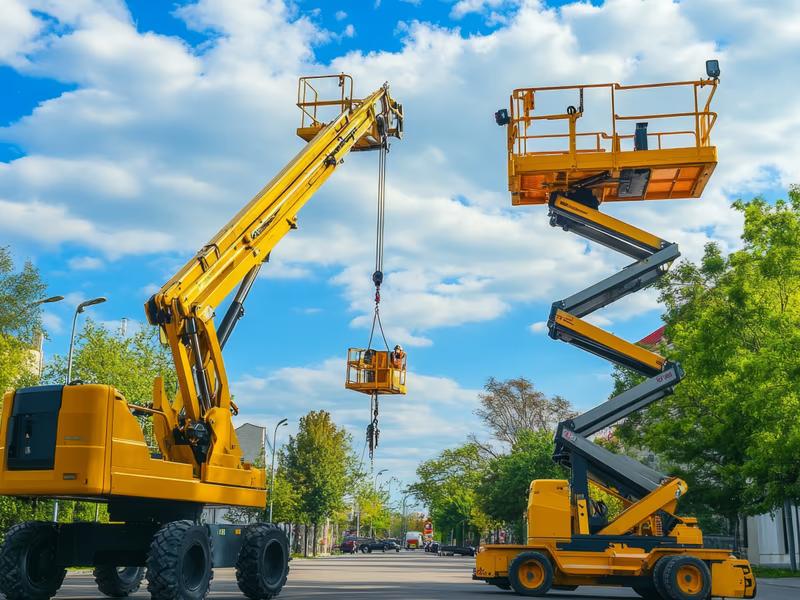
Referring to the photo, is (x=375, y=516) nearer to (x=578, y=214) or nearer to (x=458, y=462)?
(x=458, y=462)

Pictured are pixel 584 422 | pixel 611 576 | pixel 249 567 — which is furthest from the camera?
pixel 584 422

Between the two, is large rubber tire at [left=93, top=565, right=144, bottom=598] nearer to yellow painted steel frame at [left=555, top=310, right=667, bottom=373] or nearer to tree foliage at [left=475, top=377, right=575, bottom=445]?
yellow painted steel frame at [left=555, top=310, right=667, bottom=373]

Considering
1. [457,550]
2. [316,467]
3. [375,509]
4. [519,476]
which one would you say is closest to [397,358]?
[519,476]

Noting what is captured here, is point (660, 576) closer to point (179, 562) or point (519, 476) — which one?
point (179, 562)

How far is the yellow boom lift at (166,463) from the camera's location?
45.3 feet

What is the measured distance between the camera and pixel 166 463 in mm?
14688

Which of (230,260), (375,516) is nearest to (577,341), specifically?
(230,260)

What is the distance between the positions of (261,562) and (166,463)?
10.7ft

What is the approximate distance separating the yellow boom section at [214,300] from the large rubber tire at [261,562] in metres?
1.49

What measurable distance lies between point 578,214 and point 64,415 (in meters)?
12.7

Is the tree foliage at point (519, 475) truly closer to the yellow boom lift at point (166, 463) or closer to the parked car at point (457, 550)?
the parked car at point (457, 550)

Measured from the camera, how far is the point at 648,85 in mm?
21375

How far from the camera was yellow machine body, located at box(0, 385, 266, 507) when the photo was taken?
13547 mm

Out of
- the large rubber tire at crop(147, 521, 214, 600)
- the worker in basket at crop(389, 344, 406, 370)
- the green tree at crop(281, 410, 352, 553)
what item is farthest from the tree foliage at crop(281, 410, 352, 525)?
the large rubber tire at crop(147, 521, 214, 600)
